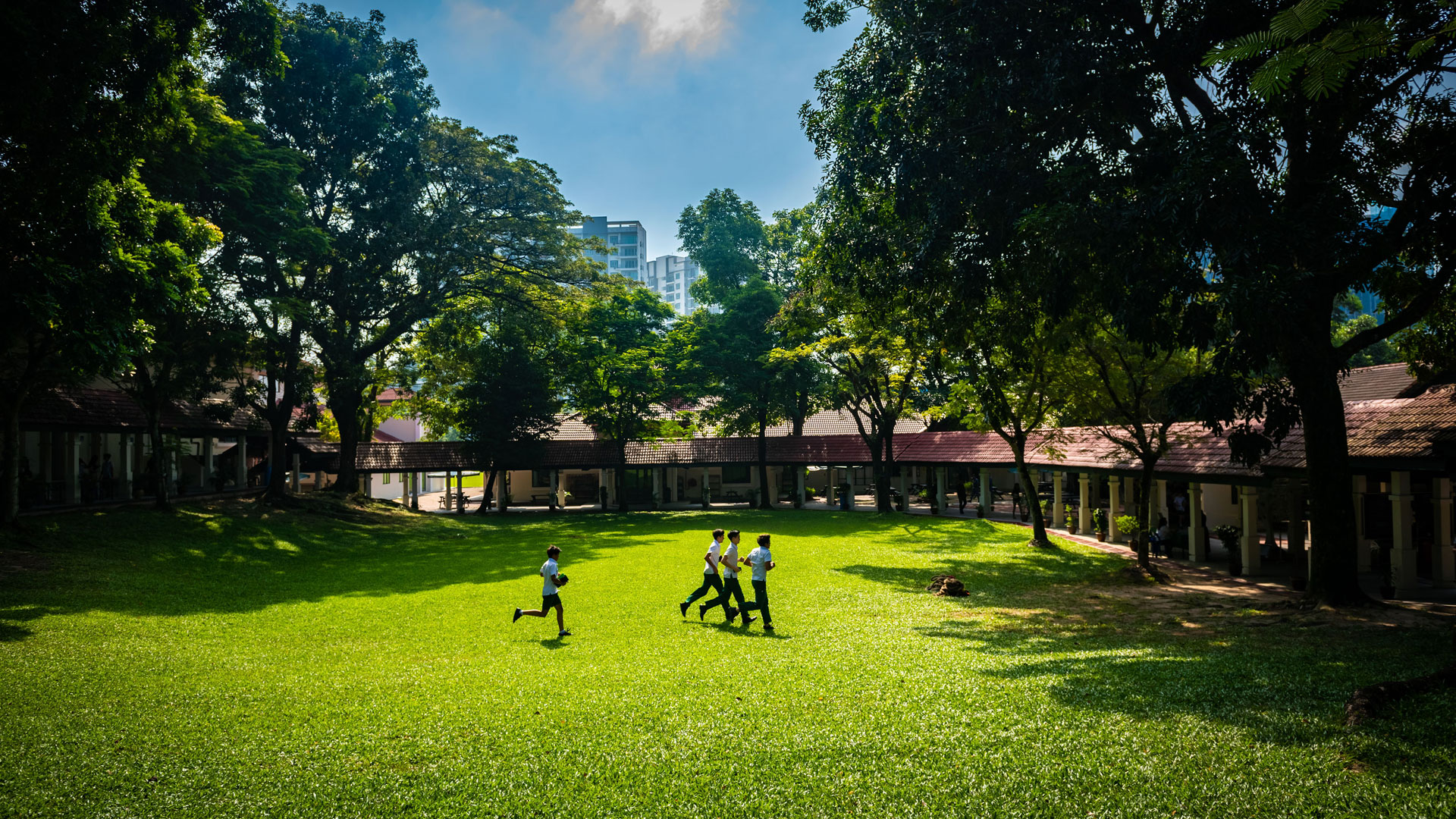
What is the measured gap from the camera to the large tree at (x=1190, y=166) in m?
9.55

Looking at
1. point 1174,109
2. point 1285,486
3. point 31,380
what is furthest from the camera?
point 1285,486

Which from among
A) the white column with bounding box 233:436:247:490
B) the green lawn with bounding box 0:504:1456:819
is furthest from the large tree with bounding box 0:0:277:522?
the white column with bounding box 233:436:247:490

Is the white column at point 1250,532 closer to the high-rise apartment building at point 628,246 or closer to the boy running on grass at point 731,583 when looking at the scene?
the boy running on grass at point 731,583

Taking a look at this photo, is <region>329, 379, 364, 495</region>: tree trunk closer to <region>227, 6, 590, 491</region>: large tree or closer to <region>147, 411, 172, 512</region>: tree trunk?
<region>227, 6, 590, 491</region>: large tree

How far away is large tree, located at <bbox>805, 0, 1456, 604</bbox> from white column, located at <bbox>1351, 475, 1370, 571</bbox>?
595 cm

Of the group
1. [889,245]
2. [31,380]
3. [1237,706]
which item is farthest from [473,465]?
[1237,706]

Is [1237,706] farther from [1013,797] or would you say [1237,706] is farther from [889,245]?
[889,245]

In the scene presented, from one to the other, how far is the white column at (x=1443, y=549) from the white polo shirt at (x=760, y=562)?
13016 mm

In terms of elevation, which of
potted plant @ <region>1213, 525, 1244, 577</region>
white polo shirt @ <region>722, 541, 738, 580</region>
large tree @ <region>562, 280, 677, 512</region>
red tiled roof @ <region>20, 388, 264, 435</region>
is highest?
large tree @ <region>562, 280, 677, 512</region>

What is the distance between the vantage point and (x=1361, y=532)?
17547 millimetres

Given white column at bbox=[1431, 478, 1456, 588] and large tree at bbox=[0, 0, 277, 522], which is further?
white column at bbox=[1431, 478, 1456, 588]

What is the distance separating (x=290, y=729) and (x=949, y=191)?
11.7m

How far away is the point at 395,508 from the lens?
35.9 metres

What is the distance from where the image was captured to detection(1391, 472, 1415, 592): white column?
557 inches
